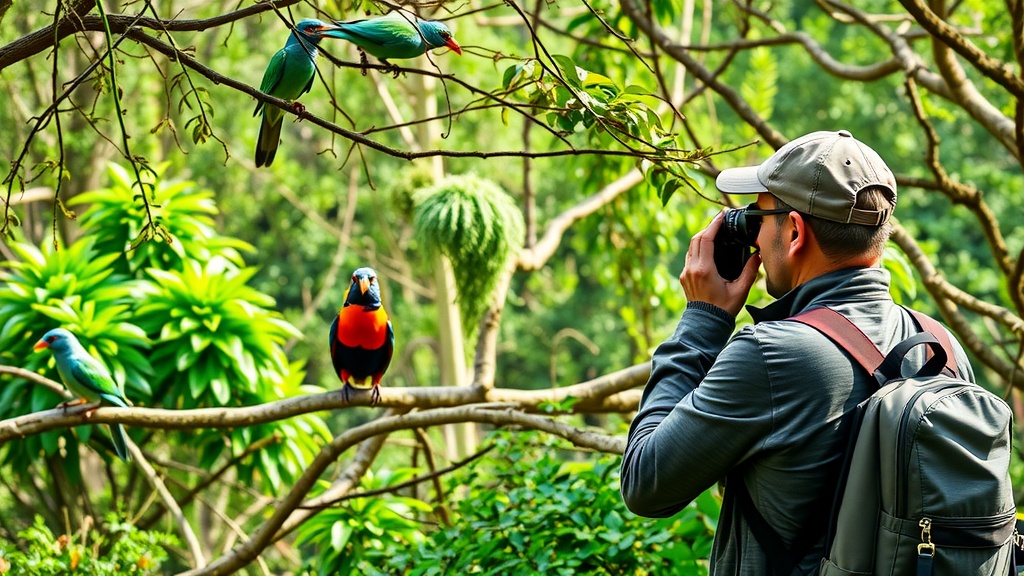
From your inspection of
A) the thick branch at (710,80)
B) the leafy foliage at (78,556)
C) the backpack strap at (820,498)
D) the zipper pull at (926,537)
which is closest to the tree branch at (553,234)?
the thick branch at (710,80)

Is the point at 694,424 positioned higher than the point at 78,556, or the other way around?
the point at 694,424

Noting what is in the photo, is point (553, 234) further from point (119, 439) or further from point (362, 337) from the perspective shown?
point (119, 439)

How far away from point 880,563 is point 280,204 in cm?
1172

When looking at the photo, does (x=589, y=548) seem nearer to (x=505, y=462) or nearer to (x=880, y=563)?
(x=505, y=462)

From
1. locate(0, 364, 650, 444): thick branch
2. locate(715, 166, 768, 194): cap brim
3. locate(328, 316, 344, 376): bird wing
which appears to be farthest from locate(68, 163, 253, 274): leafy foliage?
locate(715, 166, 768, 194): cap brim

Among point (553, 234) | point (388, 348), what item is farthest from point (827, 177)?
point (553, 234)

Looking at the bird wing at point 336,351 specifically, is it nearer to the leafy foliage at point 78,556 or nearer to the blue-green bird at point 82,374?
the blue-green bird at point 82,374

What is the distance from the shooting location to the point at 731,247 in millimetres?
1314

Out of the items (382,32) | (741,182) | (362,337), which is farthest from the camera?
(362,337)

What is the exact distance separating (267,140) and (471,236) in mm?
1290

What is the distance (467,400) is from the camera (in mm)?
2584

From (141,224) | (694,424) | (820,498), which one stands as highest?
(141,224)

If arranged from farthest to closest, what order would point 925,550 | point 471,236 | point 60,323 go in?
point 60,323 → point 471,236 → point 925,550

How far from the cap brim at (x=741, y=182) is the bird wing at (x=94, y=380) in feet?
6.21
